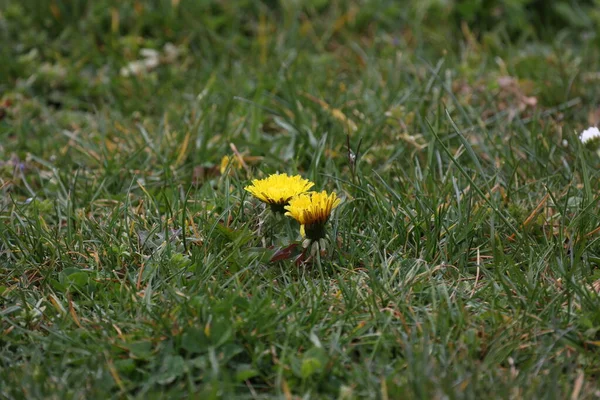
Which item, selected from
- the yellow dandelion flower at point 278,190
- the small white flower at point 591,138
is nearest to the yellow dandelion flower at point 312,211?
the yellow dandelion flower at point 278,190

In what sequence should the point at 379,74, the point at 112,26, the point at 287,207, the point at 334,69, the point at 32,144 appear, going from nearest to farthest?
the point at 287,207
the point at 32,144
the point at 379,74
the point at 334,69
the point at 112,26

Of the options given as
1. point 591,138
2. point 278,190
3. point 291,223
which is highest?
point 591,138

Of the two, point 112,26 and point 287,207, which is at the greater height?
point 287,207

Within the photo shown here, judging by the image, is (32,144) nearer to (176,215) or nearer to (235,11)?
(176,215)

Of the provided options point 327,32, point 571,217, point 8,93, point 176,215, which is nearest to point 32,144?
point 8,93

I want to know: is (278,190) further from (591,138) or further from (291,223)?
(591,138)

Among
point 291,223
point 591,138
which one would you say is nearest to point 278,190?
point 291,223

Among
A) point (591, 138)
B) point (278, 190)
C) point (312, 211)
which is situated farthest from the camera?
point (591, 138)
